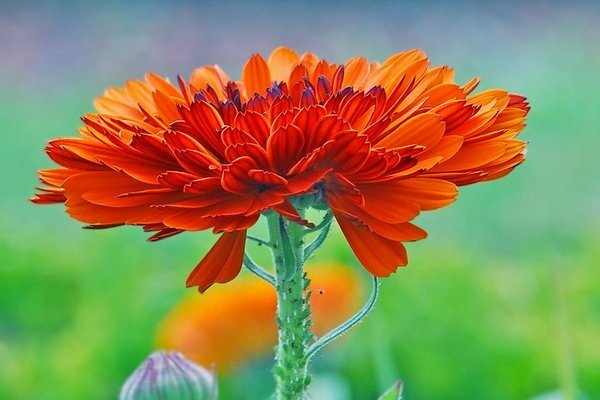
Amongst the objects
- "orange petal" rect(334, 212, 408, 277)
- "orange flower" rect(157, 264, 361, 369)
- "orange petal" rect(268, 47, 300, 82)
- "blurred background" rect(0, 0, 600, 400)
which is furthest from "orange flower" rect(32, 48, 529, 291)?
"orange flower" rect(157, 264, 361, 369)

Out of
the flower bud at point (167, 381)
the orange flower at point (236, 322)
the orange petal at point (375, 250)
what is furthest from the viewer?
the orange flower at point (236, 322)

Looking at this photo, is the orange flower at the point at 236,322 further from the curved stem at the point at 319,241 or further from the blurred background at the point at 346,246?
the curved stem at the point at 319,241

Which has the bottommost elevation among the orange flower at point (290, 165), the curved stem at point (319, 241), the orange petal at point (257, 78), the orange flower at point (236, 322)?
the orange flower at point (236, 322)

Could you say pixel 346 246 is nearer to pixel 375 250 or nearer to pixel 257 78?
pixel 257 78

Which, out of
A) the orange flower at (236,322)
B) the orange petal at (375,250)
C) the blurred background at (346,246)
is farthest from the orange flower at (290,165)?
the orange flower at (236,322)

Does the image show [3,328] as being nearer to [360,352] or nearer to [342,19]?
[360,352]

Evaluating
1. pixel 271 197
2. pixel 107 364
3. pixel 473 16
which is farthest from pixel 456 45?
pixel 271 197

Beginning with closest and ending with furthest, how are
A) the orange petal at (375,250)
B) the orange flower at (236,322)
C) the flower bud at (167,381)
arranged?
the orange petal at (375,250) < the flower bud at (167,381) < the orange flower at (236,322)
